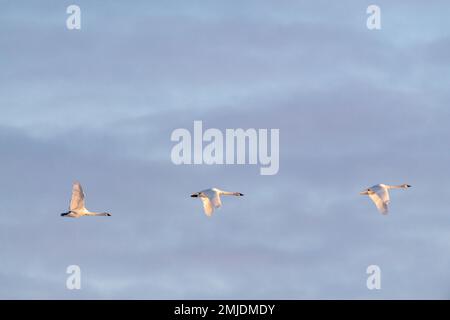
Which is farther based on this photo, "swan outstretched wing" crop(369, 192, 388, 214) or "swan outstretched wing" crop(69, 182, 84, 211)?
"swan outstretched wing" crop(369, 192, 388, 214)

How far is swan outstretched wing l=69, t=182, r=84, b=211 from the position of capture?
10525 cm

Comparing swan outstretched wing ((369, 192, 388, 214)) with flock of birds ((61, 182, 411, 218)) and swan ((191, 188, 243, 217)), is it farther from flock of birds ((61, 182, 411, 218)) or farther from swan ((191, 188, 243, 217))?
swan ((191, 188, 243, 217))

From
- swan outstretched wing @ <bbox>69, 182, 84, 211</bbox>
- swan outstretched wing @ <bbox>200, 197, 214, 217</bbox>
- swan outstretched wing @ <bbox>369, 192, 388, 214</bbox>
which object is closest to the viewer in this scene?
swan outstretched wing @ <bbox>69, 182, 84, 211</bbox>

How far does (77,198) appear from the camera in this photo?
105562 millimetres

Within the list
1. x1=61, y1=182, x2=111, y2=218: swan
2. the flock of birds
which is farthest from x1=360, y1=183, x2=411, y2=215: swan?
x1=61, y1=182, x2=111, y2=218: swan

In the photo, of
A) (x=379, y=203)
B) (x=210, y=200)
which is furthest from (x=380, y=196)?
(x=210, y=200)

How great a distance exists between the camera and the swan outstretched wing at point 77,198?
105250 mm

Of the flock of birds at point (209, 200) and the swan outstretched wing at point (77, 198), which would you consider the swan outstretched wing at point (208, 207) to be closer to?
the flock of birds at point (209, 200)
